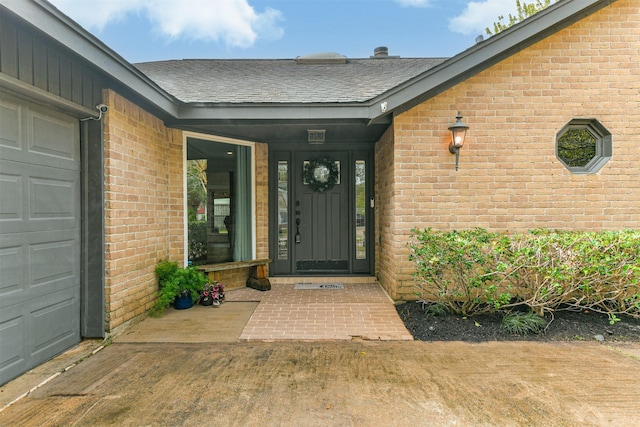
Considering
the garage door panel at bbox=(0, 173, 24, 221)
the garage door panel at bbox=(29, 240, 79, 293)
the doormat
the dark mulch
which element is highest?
the garage door panel at bbox=(0, 173, 24, 221)

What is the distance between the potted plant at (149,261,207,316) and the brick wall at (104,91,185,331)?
0.33 feet

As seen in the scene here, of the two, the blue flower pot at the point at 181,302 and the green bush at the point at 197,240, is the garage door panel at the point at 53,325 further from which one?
the green bush at the point at 197,240

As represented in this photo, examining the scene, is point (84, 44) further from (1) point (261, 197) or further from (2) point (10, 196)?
(1) point (261, 197)

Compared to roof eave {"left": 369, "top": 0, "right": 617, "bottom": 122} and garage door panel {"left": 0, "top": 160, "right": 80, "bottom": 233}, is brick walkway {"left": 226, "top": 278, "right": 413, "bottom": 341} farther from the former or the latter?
roof eave {"left": 369, "top": 0, "right": 617, "bottom": 122}

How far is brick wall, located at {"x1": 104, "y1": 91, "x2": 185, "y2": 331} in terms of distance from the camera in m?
3.08

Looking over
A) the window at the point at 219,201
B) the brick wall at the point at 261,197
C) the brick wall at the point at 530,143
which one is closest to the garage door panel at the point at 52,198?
the window at the point at 219,201

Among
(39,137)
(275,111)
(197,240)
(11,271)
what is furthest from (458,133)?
(11,271)

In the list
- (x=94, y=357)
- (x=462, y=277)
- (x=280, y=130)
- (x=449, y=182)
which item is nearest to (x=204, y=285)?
(x=94, y=357)

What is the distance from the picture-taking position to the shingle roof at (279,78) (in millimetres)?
4074

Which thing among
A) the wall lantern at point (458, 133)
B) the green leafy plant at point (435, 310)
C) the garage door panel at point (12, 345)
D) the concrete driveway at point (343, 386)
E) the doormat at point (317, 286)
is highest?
the wall lantern at point (458, 133)

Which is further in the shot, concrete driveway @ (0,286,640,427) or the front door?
the front door

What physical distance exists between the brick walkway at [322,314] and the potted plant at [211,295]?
0.24 m

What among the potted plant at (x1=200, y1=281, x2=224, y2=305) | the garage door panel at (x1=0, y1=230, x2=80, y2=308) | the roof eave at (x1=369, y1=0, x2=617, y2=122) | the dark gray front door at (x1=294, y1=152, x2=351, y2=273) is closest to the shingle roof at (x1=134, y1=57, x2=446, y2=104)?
the roof eave at (x1=369, y1=0, x2=617, y2=122)

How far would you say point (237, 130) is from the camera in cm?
450
